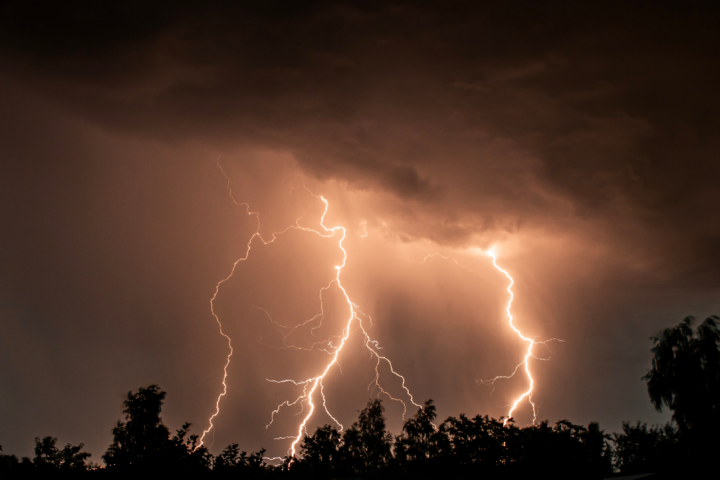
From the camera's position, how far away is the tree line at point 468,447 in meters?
15.1

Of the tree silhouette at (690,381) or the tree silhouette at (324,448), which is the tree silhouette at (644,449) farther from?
the tree silhouette at (324,448)

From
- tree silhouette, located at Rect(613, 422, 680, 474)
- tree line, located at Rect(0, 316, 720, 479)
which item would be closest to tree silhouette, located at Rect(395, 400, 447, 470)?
tree line, located at Rect(0, 316, 720, 479)

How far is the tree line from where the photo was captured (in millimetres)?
15148

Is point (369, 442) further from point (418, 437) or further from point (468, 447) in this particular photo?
point (468, 447)

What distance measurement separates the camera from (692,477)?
51.6 feet

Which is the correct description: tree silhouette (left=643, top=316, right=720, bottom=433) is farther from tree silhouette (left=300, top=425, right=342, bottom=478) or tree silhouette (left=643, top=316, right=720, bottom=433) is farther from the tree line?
tree silhouette (left=300, top=425, right=342, bottom=478)

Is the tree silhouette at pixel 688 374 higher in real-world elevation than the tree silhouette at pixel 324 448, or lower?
higher

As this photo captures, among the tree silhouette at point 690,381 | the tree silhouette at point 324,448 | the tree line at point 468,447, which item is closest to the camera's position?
the tree line at point 468,447

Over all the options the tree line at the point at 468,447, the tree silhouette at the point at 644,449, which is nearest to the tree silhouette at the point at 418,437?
the tree line at the point at 468,447

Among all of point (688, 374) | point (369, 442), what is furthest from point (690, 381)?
point (369, 442)

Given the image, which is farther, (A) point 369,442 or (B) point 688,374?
(A) point 369,442

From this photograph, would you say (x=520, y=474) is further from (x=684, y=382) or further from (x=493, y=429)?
(x=684, y=382)

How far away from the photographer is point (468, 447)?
24344 mm

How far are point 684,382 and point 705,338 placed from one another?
3.08 m
